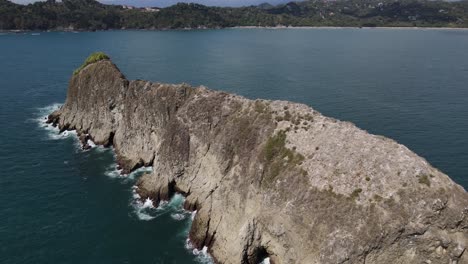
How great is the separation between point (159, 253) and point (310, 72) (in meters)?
120

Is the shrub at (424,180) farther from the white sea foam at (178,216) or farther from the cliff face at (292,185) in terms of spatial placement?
the white sea foam at (178,216)

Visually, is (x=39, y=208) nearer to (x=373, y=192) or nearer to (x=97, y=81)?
(x=97, y=81)

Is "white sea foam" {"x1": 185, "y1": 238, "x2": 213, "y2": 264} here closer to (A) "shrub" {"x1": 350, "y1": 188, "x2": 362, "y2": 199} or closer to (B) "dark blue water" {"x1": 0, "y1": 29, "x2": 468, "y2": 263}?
(B) "dark blue water" {"x1": 0, "y1": 29, "x2": 468, "y2": 263}

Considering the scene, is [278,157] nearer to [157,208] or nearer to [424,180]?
[424,180]

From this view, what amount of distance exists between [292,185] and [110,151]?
159 feet

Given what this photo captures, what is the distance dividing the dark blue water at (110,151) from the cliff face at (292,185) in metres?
6.91

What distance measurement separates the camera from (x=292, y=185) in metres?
42.7

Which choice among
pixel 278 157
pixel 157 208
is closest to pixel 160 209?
pixel 157 208

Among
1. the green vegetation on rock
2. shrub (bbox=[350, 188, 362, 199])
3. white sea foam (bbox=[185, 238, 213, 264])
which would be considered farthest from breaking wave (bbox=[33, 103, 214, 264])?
shrub (bbox=[350, 188, 362, 199])

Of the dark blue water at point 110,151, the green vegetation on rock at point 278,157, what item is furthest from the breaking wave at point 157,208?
the green vegetation on rock at point 278,157

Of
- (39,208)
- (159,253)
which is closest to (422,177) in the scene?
(159,253)

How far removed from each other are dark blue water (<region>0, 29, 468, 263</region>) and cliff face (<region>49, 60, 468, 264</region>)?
22.7 feet

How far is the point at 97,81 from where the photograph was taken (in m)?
82.6

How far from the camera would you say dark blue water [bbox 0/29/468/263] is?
50375 millimetres
